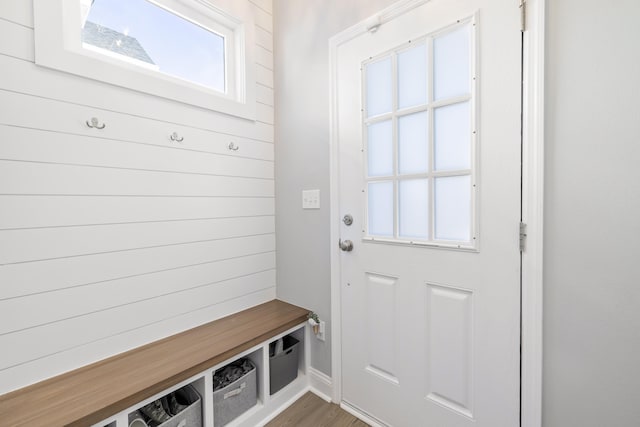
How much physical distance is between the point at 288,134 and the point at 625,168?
1592mm

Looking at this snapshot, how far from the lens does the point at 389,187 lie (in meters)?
1.36

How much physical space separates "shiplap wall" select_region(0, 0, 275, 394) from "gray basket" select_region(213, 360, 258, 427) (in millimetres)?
404

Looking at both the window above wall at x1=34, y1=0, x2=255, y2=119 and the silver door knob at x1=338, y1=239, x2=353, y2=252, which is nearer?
the window above wall at x1=34, y1=0, x2=255, y2=119

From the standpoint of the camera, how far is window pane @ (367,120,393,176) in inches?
53.1

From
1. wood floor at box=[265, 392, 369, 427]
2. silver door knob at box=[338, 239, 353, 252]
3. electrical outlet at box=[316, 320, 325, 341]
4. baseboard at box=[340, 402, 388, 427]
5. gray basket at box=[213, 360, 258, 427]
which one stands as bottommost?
wood floor at box=[265, 392, 369, 427]

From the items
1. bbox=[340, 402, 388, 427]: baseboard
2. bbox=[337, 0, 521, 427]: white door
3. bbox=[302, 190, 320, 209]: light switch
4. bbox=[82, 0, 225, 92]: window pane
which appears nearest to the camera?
bbox=[337, 0, 521, 427]: white door

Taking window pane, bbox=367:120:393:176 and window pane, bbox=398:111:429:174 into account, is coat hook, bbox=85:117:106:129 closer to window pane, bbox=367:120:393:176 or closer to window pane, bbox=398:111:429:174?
window pane, bbox=367:120:393:176

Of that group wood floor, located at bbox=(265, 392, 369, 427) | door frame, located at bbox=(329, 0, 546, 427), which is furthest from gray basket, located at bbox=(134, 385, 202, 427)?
door frame, located at bbox=(329, 0, 546, 427)

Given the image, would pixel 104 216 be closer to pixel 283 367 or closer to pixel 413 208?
pixel 283 367

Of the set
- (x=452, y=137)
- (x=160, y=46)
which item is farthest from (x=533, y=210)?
(x=160, y=46)

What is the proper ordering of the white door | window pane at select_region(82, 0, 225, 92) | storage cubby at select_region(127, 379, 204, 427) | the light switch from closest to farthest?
the white door
storage cubby at select_region(127, 379, 204, 427)
window pane at select_region(82, 0, 225, 92)
the light switch

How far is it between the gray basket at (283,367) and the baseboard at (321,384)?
108 mm

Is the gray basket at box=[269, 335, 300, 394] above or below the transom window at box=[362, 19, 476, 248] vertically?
below

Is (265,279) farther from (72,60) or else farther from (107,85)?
(72,60)
